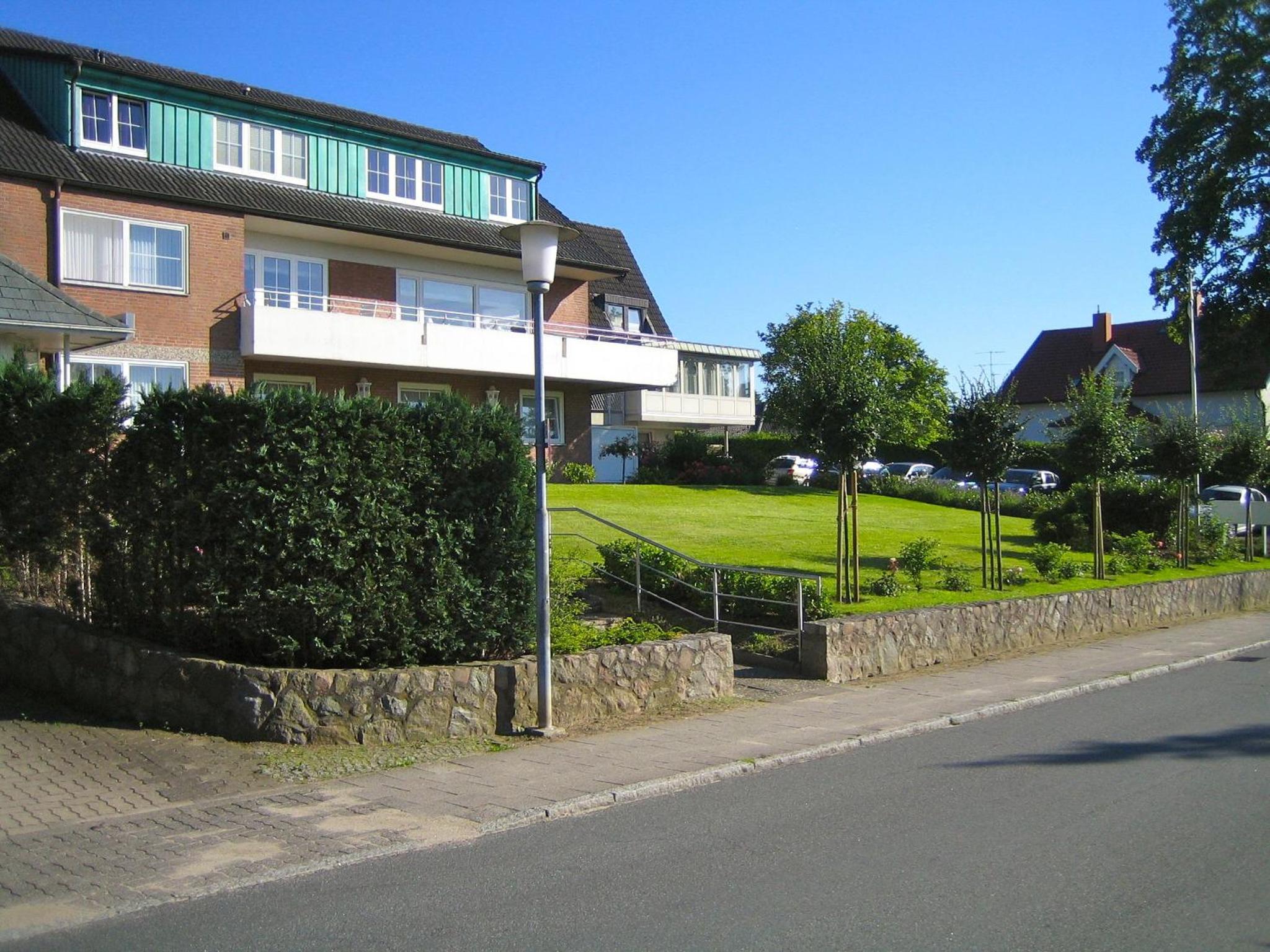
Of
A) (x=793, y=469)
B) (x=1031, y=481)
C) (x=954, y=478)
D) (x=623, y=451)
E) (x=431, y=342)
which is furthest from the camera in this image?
(x=1031, y=481)

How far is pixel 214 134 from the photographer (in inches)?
1080

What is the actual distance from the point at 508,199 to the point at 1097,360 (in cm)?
4106

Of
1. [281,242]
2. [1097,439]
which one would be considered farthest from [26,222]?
[1097,439]

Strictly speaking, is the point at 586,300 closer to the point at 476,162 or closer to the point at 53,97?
the point at 476,162

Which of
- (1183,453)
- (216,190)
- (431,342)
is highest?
(216,190)

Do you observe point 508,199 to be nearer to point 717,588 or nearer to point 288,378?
point 288,378

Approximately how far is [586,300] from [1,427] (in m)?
25.7

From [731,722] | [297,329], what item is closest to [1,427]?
[731,722]

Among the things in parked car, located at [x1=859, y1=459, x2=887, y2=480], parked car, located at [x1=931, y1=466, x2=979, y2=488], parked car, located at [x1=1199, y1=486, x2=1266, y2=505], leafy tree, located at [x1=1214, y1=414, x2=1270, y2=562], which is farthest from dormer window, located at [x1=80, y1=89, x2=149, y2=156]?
parked car, located at [x1=1199, y1=486, x2=1266, y2=505]

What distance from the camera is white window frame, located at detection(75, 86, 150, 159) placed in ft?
82.7

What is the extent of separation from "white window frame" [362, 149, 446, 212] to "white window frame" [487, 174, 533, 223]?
5.53 feet

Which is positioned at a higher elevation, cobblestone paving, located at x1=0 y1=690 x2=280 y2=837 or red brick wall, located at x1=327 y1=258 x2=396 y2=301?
red brick wall, located at x1=327 y1=258 x2=396 y2=301

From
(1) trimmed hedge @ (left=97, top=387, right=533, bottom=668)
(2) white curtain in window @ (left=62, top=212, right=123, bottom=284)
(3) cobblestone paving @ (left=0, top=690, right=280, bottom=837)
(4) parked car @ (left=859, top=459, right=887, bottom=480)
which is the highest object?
(2) white curtain in window @ (left=62, top=212, right=123, bottom=284)

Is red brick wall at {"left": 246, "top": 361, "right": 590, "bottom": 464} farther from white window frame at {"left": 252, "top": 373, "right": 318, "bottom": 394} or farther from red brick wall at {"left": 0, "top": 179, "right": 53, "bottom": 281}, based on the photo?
red brick wall at {"left": 0, "top": 179, "right": 53, "bottom": 281}
